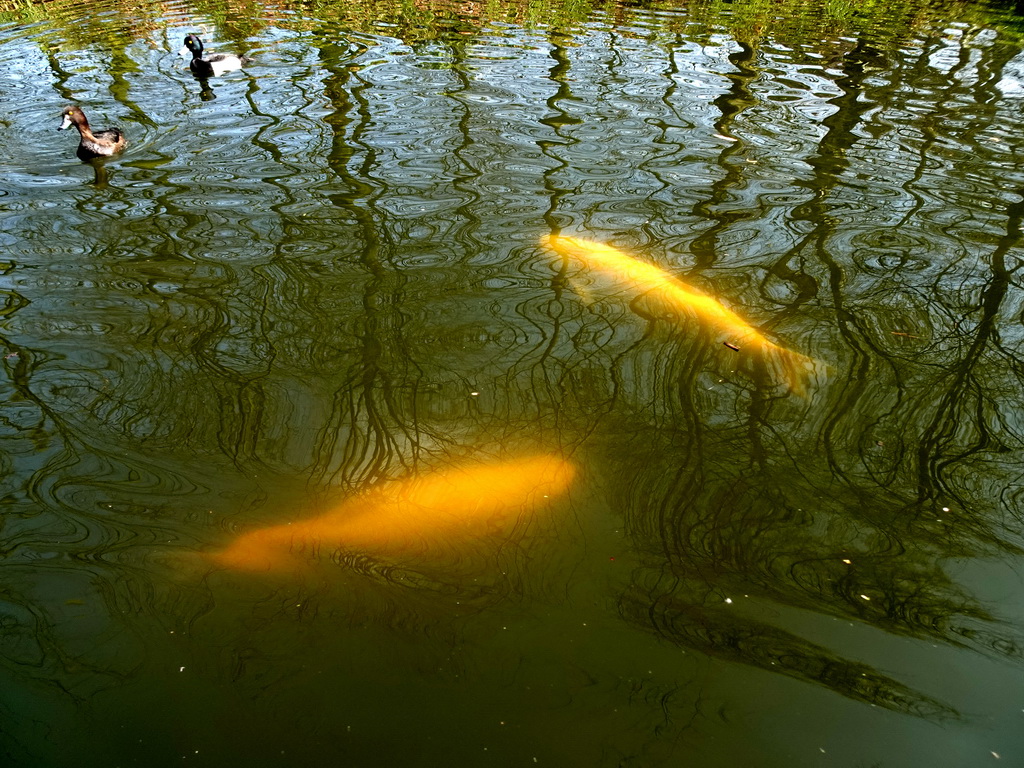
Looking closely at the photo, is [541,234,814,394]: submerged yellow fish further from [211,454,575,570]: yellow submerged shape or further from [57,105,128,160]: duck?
[57,105,128,160]: duck

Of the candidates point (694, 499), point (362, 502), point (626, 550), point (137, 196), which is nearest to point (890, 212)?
point (694, 499)

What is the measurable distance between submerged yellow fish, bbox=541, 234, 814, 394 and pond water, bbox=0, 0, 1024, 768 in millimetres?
29

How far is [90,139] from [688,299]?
5.11 metres

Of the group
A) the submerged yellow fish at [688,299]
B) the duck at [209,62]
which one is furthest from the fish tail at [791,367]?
the duck at [209,62]

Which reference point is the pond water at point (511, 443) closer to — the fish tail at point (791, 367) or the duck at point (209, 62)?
the fish tail at point (791, 367)

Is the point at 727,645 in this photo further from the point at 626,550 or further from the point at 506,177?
the point at 506,177

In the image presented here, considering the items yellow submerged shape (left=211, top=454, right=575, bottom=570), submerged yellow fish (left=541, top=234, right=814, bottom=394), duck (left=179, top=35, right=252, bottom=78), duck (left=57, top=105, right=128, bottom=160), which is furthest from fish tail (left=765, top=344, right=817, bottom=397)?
duck (left=179, top=35, right=252, bottom=78)

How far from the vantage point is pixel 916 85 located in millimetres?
8641

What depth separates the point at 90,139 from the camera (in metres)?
6.40

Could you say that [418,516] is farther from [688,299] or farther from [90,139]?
[90,139]

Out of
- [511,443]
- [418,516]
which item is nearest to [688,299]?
[511,443]

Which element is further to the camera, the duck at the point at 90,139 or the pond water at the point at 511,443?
the duck at the point at 90,139

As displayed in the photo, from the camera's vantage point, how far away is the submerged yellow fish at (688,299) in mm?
4109

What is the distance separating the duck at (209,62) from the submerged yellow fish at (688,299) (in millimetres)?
5503
